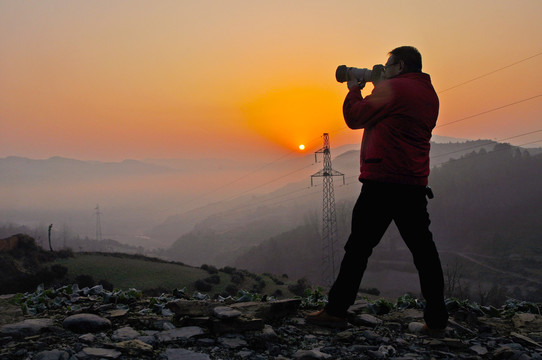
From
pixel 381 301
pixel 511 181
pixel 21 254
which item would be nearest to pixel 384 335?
pixel 381 301

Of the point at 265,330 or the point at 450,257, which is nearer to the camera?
the point at 265,330

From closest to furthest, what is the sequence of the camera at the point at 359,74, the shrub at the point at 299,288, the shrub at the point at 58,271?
the camera at the point at 359,74 → the shrub at the point at 58,271 → the shrub at the point at 299,288

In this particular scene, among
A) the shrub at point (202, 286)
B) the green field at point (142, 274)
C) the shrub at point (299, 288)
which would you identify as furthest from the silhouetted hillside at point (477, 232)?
the shrub at point (202, 286)

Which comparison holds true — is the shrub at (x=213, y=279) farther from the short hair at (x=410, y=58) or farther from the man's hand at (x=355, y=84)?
the short hair at (x=410, y=58)

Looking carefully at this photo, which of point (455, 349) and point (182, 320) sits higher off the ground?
point (182, 320)

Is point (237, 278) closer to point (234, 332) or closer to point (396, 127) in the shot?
point (234, 332)

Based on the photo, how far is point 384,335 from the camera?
478 centimetres

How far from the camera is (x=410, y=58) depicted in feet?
15.3

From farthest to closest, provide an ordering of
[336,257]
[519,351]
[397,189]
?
[336,257]
[397,189]
[519,351]

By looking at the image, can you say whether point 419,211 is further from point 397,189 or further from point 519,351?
point 519,351

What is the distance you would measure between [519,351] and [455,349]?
58cm

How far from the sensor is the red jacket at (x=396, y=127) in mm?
4414

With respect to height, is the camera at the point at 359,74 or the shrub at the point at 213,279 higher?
the camera at the point at 359,74

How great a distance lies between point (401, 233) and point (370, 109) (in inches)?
54.4
